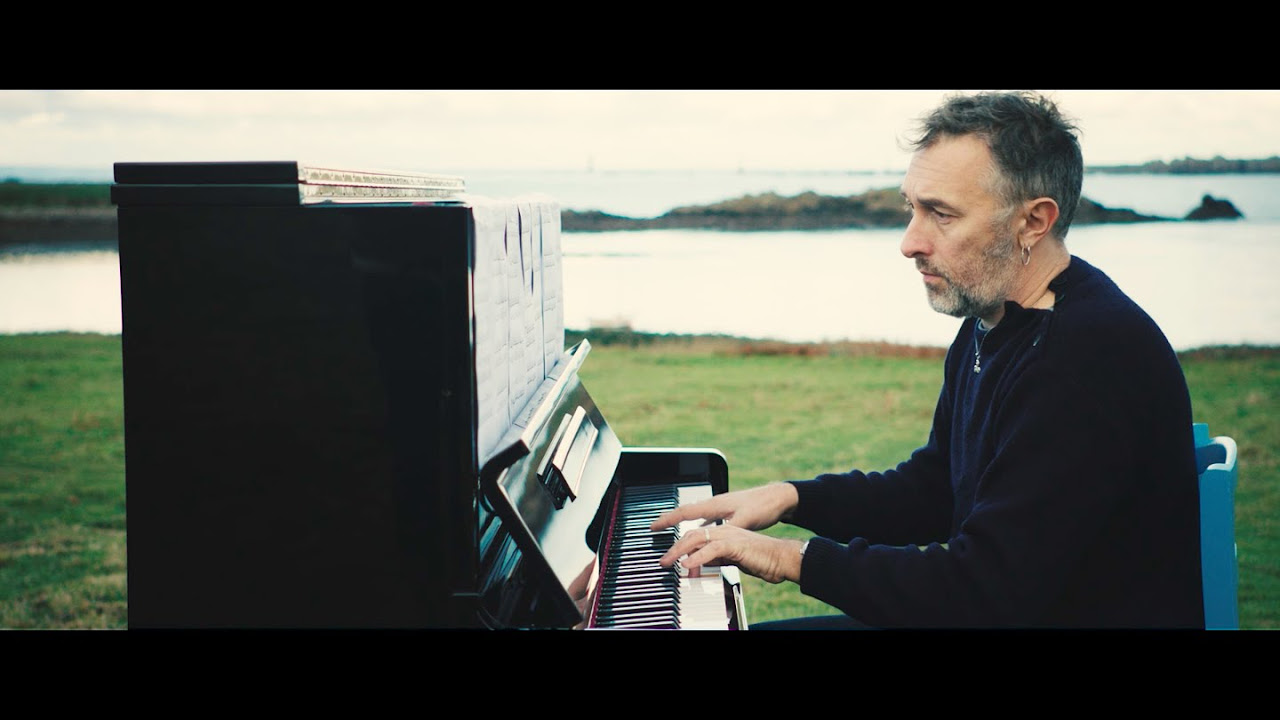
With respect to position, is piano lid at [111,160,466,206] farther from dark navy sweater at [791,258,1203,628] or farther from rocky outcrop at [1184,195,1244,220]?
rocky outcrop at [1184,195,1244,220]

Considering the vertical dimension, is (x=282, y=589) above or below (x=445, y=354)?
below

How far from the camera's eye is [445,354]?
1664mm

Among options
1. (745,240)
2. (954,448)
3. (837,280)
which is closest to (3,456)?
(745,240)

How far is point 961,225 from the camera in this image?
7.12 feet

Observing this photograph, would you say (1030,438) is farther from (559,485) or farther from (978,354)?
(559,485)

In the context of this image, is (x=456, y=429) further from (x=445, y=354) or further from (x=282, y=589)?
(x=282, y=589)

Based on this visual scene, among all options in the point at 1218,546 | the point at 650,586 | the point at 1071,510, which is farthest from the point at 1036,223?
the point at 650,586

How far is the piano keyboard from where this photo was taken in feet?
6.34

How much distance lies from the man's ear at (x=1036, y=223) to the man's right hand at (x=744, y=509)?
A: 2.64 feet

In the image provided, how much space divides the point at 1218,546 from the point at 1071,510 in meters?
0.53

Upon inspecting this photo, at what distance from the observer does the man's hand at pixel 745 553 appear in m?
2.01

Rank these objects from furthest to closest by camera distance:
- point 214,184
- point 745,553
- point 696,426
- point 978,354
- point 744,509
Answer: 1. point 696,426
2. point 744,509
3. point 978,354
4. point 745,553
5. point 214,184

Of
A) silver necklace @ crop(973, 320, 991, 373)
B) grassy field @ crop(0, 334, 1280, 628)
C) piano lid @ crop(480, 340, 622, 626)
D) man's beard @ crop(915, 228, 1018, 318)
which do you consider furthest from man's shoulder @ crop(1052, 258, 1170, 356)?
grassy field @ crop(0, 334, 1280, 628)

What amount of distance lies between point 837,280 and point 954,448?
8160 mm
